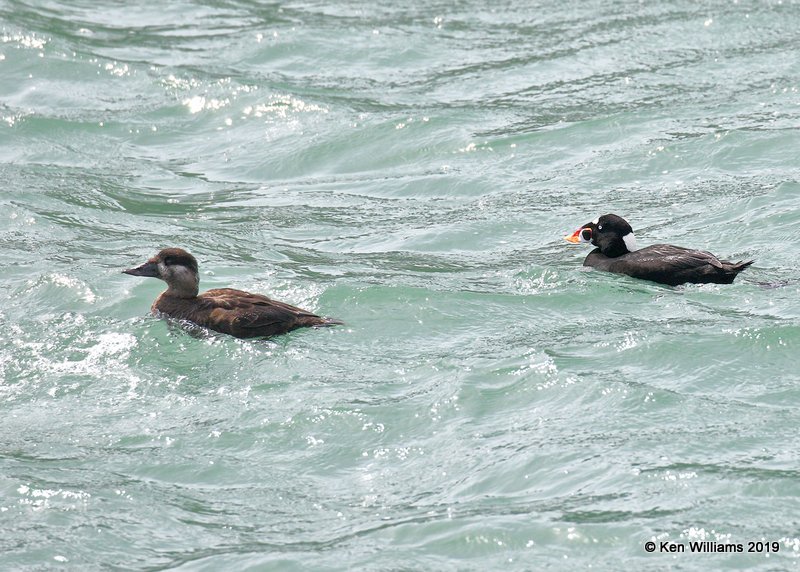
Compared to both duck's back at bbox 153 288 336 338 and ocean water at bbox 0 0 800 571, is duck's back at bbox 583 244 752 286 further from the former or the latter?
duck's back at bbox 153 288 336 338

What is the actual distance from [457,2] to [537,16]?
4.33 feet

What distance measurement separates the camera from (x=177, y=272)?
446 inches

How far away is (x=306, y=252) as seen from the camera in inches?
527

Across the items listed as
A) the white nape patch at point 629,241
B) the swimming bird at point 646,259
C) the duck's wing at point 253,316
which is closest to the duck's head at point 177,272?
the duck's wing at point 253,316

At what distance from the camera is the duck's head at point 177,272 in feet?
37.2

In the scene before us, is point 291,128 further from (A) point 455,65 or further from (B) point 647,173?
(B) point 647,173

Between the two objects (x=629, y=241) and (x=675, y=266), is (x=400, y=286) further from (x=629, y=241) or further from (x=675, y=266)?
(x=675, y=266)

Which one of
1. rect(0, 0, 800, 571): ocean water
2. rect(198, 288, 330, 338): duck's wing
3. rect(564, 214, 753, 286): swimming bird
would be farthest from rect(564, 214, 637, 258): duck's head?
rect(198, 288, 330, 338): duck's wing

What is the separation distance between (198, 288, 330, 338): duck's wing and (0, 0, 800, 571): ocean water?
0.56 feet

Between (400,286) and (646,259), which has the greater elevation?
(646,259)

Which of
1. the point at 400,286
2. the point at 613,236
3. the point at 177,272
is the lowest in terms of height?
the point at 400,286

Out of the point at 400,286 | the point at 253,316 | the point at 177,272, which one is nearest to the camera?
the point at 253,316

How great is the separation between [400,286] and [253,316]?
1.74 meters

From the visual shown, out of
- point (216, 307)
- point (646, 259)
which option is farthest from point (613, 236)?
point (216, 307)
